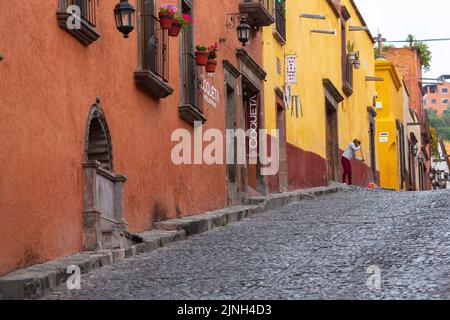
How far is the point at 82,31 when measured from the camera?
11055mm

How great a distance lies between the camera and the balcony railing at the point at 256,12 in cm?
1991

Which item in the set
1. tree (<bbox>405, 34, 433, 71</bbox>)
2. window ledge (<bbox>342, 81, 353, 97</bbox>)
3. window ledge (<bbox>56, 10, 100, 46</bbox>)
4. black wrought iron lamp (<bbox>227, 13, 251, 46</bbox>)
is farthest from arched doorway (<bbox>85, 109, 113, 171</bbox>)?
tree (<bbox>405, 34, 433, 71</bbox>)

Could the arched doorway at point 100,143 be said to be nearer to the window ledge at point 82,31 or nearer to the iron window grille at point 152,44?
the window ledge at point 82,31

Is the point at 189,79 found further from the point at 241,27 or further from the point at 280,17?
the point at 280,17

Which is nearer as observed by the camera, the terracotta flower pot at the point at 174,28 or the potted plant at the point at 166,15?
the potted plant at the point at 166,15

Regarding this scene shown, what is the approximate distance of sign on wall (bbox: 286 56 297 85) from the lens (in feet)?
78.2

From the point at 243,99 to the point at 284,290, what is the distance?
40.9 ft

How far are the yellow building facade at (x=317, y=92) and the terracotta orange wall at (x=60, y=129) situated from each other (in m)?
8.34

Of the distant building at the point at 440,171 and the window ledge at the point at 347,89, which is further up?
the window ledge at the point at 347,89

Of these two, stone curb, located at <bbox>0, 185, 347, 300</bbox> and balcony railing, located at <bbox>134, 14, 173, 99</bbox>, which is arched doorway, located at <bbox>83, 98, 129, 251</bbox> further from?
balcony railing, located at <bbox>134, 14, 173, 99</bbox>

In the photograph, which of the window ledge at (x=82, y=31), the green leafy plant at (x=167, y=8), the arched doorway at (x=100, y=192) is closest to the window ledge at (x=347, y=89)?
the green leafy plant at (x=167, y=8)

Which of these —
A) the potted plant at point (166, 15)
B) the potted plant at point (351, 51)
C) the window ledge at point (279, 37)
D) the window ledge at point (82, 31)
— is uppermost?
the potted plant at point (351, 51)
